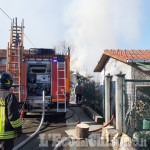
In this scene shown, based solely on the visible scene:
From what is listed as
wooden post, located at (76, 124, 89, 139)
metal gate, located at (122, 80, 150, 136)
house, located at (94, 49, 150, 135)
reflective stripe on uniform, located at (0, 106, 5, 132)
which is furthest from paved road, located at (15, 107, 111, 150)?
reflective stripe on uniform, located at (0, 106, 5, 132)

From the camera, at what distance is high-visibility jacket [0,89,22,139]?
2.99m

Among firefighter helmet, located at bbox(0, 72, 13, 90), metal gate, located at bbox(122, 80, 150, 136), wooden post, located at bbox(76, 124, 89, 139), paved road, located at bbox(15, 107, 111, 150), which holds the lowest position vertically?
paved road, located at bbox(15, 107, 111, 150)

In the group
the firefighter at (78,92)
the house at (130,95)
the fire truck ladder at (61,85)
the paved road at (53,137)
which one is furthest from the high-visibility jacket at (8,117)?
the firefighter at (78,92)

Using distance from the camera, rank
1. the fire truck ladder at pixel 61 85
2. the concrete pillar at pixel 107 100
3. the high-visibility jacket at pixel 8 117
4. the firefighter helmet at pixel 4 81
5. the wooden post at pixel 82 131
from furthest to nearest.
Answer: the fire truck ladder at pixel 61 85, the concrete pillar at pixel 107 100, the wooden post at pixel 82 131, the firefighter helmet at pixel 4 81, the high-visibility jacket at pixel 8 117

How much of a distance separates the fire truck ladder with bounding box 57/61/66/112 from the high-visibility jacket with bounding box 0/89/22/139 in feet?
15.4

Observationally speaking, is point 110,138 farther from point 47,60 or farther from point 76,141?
point 47,60

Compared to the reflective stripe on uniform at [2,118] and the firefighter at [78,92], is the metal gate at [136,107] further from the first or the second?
the firefighter at [78,92]

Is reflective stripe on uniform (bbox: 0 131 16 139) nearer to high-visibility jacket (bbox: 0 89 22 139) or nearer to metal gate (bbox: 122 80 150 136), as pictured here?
high-visibility jacket (bbox: 0 89 22 139)

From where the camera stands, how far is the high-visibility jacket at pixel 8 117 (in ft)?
9.80

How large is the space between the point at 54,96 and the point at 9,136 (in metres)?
4.79

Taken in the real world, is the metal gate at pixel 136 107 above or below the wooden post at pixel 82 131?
above

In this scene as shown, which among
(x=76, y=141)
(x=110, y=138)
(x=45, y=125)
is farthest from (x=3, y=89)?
(x=45, y=125)

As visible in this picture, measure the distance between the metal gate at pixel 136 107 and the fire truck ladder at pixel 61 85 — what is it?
2.58 m

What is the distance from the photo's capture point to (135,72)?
7594 mm
